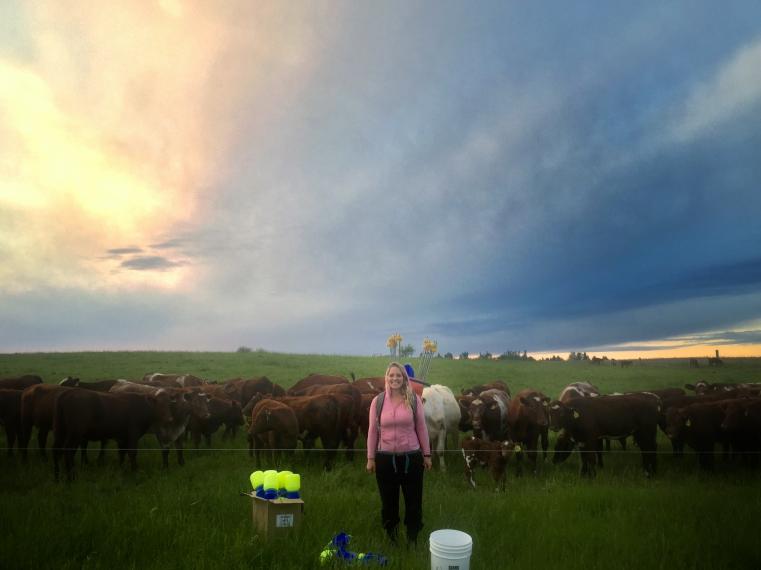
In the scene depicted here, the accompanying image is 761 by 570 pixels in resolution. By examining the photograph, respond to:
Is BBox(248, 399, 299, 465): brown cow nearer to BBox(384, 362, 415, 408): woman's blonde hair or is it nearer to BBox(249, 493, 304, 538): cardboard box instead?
BBox(249, 493, 304, 538): cardboard box

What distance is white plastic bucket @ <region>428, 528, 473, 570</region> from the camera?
4918 mm

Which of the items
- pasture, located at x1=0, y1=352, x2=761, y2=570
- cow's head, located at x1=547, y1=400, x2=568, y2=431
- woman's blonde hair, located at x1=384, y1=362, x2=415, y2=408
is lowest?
pasture, located at x1=0, y1=352, x2=761, y2=570

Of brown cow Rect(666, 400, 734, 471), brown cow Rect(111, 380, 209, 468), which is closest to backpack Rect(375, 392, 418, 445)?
brown cow Rect(111, 380, 209, 468)

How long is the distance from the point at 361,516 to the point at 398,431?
1.96 m

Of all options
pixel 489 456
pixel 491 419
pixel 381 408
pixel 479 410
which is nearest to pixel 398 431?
pixel 381 408

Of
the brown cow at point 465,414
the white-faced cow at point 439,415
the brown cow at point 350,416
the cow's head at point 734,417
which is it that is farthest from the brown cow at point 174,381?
A: the cow's head at point 734,417

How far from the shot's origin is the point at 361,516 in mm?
7594

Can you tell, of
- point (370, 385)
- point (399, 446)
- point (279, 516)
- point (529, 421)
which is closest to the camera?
point (279, 516)

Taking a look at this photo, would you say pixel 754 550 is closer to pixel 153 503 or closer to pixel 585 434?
pixel 585 434

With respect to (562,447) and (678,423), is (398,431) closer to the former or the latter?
(562,447)

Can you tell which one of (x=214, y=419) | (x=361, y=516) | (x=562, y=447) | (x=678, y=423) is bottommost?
(x=562, y=447)

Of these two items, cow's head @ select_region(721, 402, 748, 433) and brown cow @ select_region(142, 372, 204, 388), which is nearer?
cow's head @ select_region(721, 402, 748, 433)

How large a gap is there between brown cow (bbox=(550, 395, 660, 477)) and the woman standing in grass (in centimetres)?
823

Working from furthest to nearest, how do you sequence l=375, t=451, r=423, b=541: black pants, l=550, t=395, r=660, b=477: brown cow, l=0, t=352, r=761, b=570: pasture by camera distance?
l=550, t=395, r=660, b=477: brown cow < l=375, t=451, r=423, b=541: black pants < l=0, t=352, r=761, b=570: pasture
